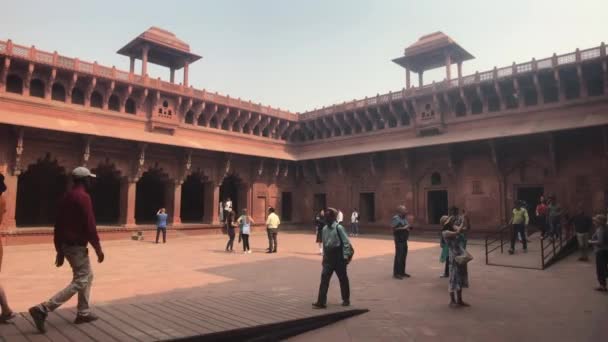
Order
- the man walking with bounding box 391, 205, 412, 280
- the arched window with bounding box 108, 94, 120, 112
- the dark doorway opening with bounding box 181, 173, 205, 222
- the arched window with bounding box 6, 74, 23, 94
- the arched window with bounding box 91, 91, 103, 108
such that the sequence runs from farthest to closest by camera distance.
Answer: the dark doorway opening with bounding box 181, 173, 205, 222
the arched window with bounding box 108, 94, 120, 112
the arched window with bounding box 91, 91, 103, 108
the arched window with bounding box 6, 74, 23, 94
the man walking with bounding box 391, 205, 412, 280

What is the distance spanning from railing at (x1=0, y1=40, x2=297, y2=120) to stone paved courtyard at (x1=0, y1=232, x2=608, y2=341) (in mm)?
8770

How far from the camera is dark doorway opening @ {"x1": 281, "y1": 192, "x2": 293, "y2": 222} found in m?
26.7

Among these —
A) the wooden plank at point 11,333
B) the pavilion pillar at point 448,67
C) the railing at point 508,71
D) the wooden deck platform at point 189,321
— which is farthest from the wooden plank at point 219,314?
the pavilion pillar at point 448,67

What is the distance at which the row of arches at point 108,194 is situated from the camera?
66.0 ft

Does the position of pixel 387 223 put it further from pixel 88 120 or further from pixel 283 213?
pixel 88 120

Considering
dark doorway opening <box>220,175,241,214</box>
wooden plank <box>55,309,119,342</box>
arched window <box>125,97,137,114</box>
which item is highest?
arched window <box>125,97,137,114</box>

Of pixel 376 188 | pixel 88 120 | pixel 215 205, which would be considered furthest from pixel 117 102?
pixel 376 188

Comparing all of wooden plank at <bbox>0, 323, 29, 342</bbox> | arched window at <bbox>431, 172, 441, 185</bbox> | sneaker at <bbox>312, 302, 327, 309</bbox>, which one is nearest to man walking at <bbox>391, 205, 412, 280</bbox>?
sneaker at <bbox>312, 302, 327, 309</bbox>

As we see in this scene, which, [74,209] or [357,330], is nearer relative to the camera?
[74,209]

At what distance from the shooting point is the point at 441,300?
6.71m

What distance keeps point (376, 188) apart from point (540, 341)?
18.5 m

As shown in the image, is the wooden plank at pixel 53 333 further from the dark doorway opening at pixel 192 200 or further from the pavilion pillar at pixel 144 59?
the dark doorway opening at pixel 192 200

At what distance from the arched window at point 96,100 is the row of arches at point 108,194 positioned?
307cm

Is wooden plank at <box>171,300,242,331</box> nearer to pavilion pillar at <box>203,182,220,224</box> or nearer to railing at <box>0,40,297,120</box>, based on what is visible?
railing at <box>0,40,297,120</box>
